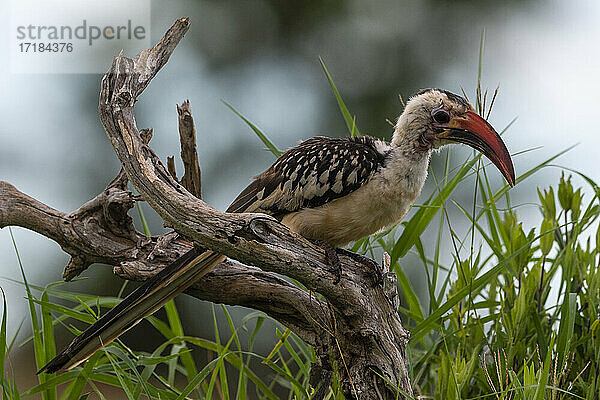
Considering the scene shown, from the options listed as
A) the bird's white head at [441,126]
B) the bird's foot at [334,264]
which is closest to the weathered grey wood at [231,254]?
the bird's foot at [334,264]

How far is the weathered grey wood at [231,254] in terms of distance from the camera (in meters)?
1.55

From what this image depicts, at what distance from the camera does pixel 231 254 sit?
1.53 m

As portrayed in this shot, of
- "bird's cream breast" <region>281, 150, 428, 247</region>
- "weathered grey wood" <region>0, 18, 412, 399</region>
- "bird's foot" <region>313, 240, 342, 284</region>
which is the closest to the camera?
"weathered grey wood" <region>0, 18, 412, 399</region>

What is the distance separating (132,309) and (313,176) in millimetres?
584

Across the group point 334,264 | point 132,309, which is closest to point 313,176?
point 334,264

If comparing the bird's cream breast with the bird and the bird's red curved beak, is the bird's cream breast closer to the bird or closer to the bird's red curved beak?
the bird

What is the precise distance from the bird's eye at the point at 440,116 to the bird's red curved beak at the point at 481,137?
2 cm

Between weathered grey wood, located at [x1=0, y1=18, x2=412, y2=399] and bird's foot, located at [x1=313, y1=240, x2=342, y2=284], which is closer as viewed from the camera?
weathered grey wood, located at [x1=0, y1=18, x2=412, y2=399]

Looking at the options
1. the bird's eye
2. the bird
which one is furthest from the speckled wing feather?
the bird's eye

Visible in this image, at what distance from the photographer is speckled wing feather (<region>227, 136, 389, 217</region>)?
6.06ft

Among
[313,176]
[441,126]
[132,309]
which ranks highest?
[441,126]

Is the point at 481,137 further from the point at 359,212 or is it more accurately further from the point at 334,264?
the point at 334,264

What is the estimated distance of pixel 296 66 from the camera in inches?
208

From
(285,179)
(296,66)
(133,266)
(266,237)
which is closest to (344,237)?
(285,179)
